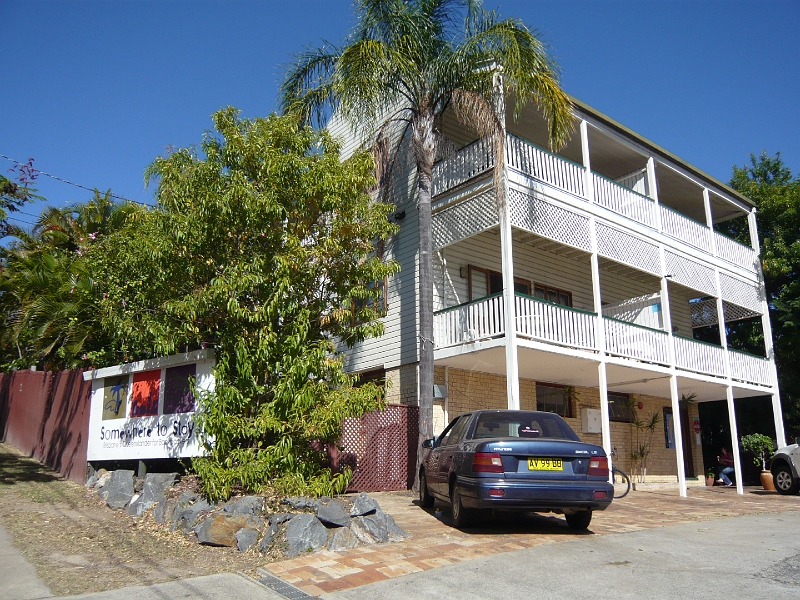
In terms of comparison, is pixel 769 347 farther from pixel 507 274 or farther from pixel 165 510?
pixel 165 510

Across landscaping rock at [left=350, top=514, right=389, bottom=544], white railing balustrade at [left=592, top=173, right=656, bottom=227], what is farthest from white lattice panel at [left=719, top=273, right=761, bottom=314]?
landscaping rock at [left=350, top=514, right=389, bottom=544]

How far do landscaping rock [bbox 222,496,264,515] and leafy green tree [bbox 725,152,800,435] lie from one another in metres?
Result: 19.7

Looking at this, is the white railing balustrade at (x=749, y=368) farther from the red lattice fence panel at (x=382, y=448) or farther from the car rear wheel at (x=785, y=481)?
the red lattice fence panel at (x=382, y=448)


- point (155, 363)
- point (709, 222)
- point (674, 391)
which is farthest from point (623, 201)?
point (155, 363)

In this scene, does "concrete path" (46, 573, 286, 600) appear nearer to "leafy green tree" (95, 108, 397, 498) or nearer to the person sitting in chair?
"leafy green tree" (95, 108, 397, 498)

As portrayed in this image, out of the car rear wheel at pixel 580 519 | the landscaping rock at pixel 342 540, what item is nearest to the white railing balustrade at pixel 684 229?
the car rear wheel at pixel 580 519

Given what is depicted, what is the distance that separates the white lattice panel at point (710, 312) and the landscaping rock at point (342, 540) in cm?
1812

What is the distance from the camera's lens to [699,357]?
59.1ft

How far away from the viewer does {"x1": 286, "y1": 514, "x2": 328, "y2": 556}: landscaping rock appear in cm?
729

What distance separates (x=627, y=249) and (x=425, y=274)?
6.13 metres

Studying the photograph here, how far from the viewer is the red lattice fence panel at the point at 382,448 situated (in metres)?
12.9

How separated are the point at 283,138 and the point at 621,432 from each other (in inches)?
533

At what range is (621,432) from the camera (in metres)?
19.2

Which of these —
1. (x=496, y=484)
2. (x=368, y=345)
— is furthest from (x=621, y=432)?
(x=496, y=484)
